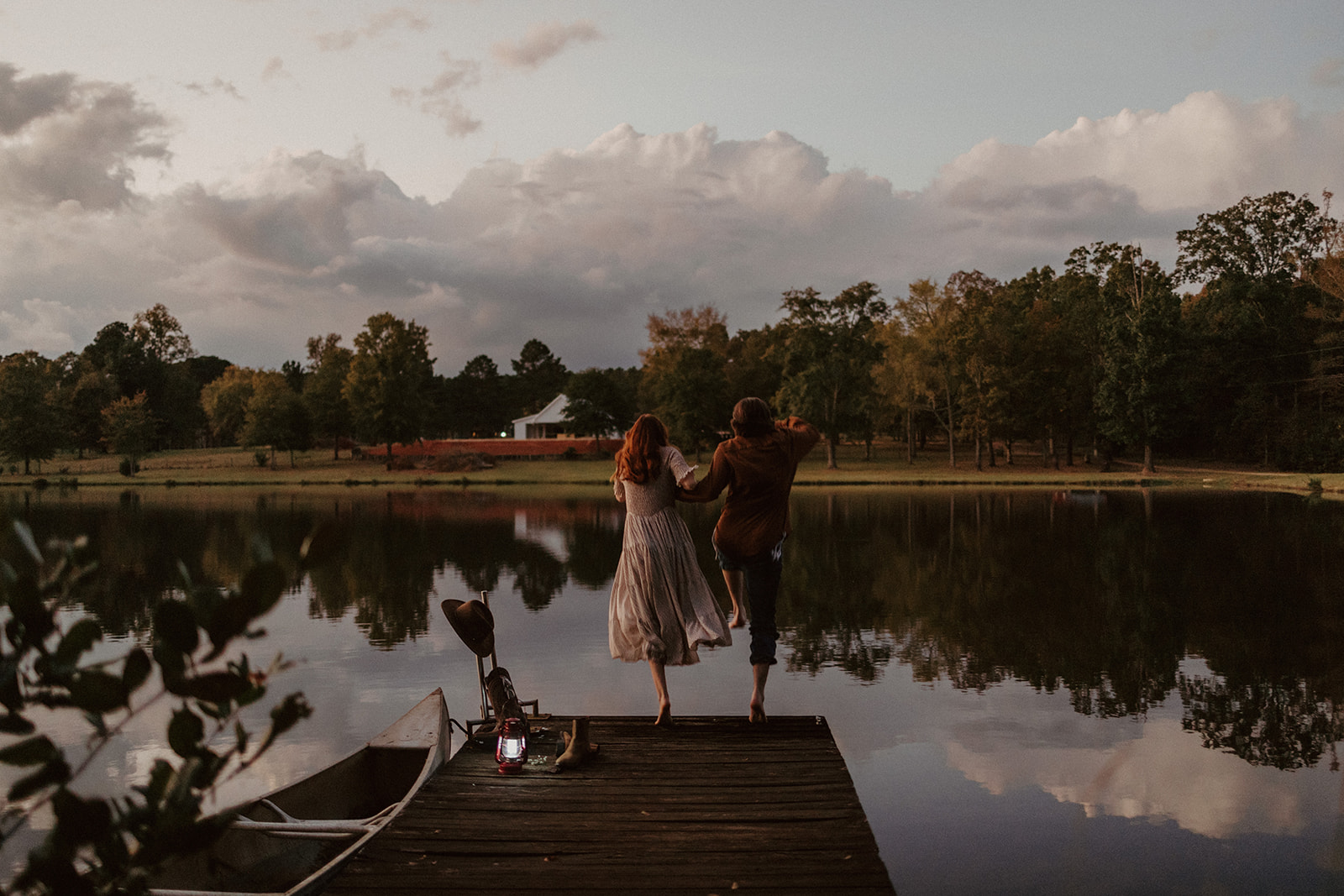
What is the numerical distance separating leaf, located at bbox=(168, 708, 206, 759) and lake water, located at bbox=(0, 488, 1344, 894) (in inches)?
85.2

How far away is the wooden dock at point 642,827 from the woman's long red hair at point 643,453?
192 centimetres

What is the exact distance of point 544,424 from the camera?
287ft

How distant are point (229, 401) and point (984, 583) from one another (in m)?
79.0

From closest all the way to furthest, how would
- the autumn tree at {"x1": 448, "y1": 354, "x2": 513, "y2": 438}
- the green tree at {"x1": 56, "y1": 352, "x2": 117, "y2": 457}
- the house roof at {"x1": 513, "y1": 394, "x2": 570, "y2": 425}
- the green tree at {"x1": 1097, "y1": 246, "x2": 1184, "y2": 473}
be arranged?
the green tree at {"x1": 1097, "y1": 246, "x2": 1184, "y2": 473} → the green tree at {"x1": 56, "y1": 352, "x2": 117, "y2": 457} → the house roof at {"x1": 513, "y1": 394, "x2": 570, "y2": 425} → the autumn tree at {"x1": 448, "y1": 354, "x2": 513, "y2": 438}

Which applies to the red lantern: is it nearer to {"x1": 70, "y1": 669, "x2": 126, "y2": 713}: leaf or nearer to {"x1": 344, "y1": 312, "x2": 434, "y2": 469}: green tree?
{"x1": 70, "y1": 669, "x2": 126, "y2": 713}: leaf

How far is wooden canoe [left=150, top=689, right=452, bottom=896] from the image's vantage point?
16.5ft

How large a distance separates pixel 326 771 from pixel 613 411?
217 feet

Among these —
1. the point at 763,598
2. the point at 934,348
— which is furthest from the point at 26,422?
the point at 763,598

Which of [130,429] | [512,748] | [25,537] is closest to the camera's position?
[25,537]

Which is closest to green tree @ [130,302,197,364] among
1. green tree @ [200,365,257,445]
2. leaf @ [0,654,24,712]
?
green tree @ [200,365,257,445]

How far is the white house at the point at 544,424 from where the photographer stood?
86875 mm

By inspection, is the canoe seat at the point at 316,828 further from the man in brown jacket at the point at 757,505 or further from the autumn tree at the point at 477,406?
the autumn tree at the point at 477,406

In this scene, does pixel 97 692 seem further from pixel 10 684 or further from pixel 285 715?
pixel 285 715

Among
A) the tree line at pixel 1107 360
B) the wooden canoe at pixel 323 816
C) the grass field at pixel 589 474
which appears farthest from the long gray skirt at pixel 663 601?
the tree line at pixel 1107 360
